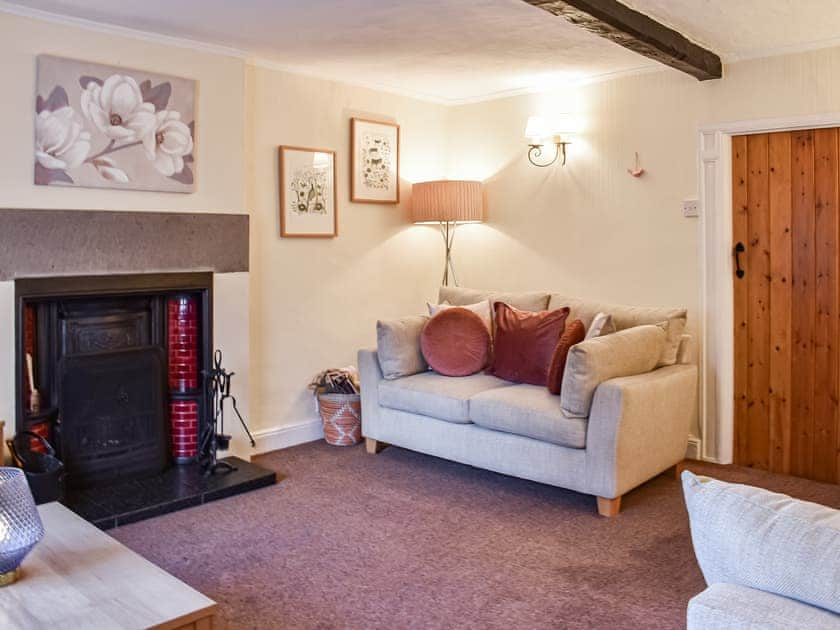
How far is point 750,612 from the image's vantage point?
1105 millimetres

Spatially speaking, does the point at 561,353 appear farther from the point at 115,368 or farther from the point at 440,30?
the point at 115,368

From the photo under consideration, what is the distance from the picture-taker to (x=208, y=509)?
3.62 m

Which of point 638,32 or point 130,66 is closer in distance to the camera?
point 638,32

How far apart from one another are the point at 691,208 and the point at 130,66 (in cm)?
308

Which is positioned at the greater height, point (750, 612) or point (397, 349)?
point (397, 349)

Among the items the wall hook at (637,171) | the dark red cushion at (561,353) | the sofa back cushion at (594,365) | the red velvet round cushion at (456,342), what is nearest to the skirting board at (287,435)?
the red velvet round cushion at (456,342)

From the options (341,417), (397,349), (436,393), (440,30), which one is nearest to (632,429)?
(436,393)

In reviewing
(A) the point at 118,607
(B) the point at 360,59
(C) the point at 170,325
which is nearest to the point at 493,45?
(B) the point at 360,59

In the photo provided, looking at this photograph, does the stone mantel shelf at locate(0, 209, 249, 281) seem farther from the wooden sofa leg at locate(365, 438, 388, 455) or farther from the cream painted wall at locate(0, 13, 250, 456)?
the wooden sofa leg at locate(365, 438, 388, 455)

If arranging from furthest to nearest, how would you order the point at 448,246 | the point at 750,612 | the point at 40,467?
the point at 448,246, the point at 40,467, the point at 750,612

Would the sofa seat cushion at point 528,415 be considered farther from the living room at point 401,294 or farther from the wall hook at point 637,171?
the wall hook at point 637,171

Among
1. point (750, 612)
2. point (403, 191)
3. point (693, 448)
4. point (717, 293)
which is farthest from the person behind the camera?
point (403, 191)

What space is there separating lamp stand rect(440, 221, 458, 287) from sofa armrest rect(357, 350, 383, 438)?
4.34 ft

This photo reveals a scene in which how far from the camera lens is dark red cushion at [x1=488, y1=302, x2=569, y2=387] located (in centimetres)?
406
